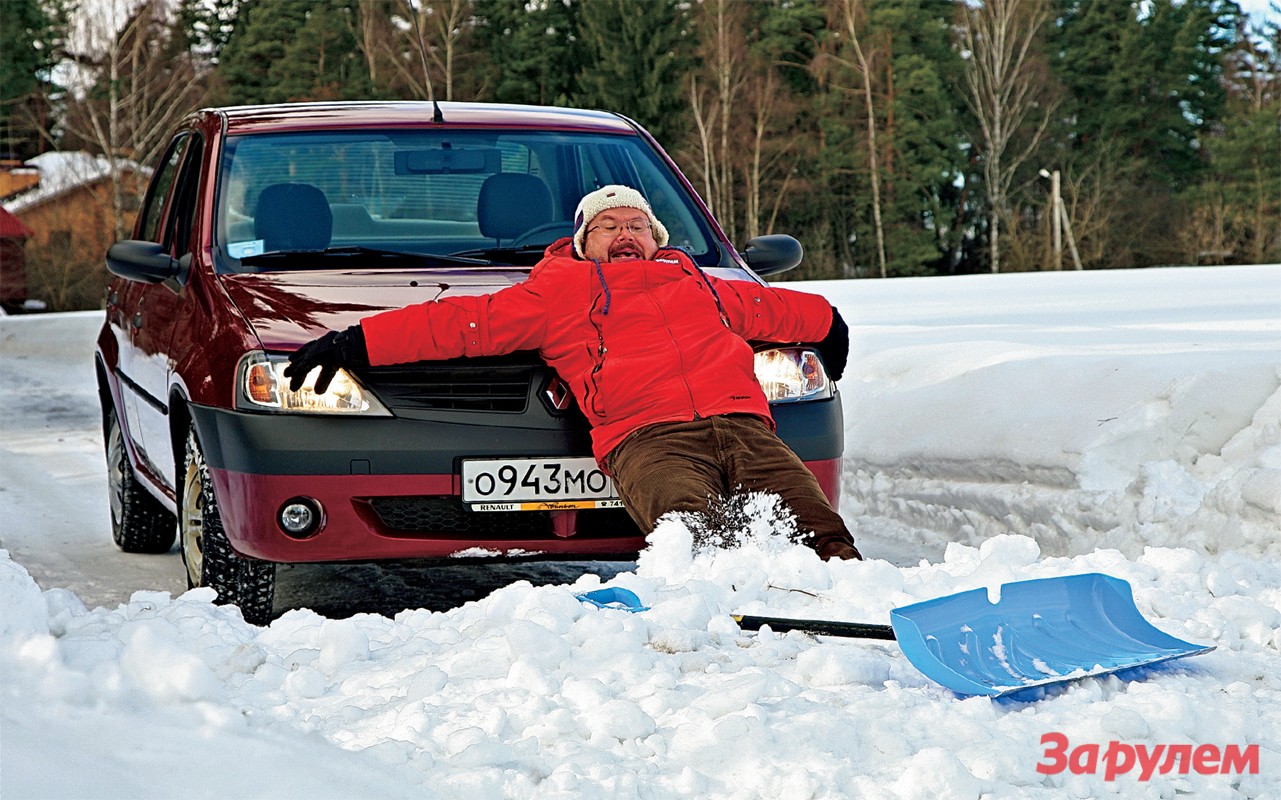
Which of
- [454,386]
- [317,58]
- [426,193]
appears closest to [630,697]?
[454,386]

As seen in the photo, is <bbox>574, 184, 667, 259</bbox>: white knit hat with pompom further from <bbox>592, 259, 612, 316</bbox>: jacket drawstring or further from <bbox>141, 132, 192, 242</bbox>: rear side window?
<bbox>141, 132, 192, 242</bbox>: rear side window

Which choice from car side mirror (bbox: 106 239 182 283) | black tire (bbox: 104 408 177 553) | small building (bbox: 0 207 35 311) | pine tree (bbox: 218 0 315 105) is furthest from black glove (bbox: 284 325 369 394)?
pine tree (bbox: 218 0 315 105)

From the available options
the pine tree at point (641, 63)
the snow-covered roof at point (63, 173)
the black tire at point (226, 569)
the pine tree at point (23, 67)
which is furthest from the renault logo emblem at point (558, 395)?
the pine tree at point (23, 67)

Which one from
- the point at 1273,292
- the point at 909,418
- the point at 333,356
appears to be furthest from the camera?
the point at 1273,292

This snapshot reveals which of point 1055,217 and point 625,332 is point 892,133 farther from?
point 625,332

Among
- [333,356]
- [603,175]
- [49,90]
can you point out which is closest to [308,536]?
[333,356]

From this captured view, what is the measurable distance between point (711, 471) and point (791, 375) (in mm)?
514

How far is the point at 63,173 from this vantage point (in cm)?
4528

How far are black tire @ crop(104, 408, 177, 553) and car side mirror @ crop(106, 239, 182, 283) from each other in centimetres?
110

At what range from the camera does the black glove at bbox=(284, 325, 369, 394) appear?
381 cm

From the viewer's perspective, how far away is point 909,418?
725 centimetres

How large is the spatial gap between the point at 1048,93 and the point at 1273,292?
34.3m

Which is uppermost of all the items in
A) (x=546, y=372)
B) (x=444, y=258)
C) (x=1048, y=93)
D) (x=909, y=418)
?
(x=1048, y=93)

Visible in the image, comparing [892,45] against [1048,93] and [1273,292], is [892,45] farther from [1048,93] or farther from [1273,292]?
[1273,292]
